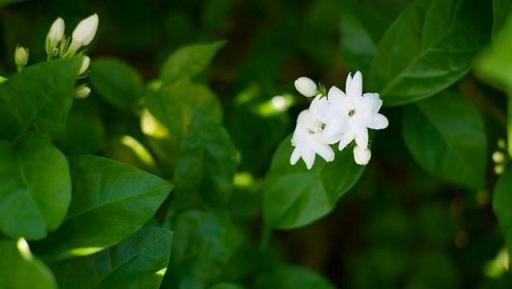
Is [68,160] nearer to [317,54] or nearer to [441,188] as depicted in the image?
[317,54]

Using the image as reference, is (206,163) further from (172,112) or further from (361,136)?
(361,136)

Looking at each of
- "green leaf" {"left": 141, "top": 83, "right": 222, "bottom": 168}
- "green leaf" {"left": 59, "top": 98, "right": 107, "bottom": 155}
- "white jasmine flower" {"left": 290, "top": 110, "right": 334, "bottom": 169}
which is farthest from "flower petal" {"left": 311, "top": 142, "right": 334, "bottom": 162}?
"green leaf" {"left": 59, "top": 98, "right": 107, "bottom": 155}

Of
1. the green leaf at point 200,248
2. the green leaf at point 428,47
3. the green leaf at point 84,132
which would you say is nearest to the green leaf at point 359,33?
the green leaf at point 428,47

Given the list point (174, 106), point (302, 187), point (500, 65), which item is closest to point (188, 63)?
point (174, 106)

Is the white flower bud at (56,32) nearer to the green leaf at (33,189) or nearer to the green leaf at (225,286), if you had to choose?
the green leaf at (33,189)

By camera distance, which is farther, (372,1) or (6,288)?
(372,1)

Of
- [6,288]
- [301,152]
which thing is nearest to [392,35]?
[301,152]
